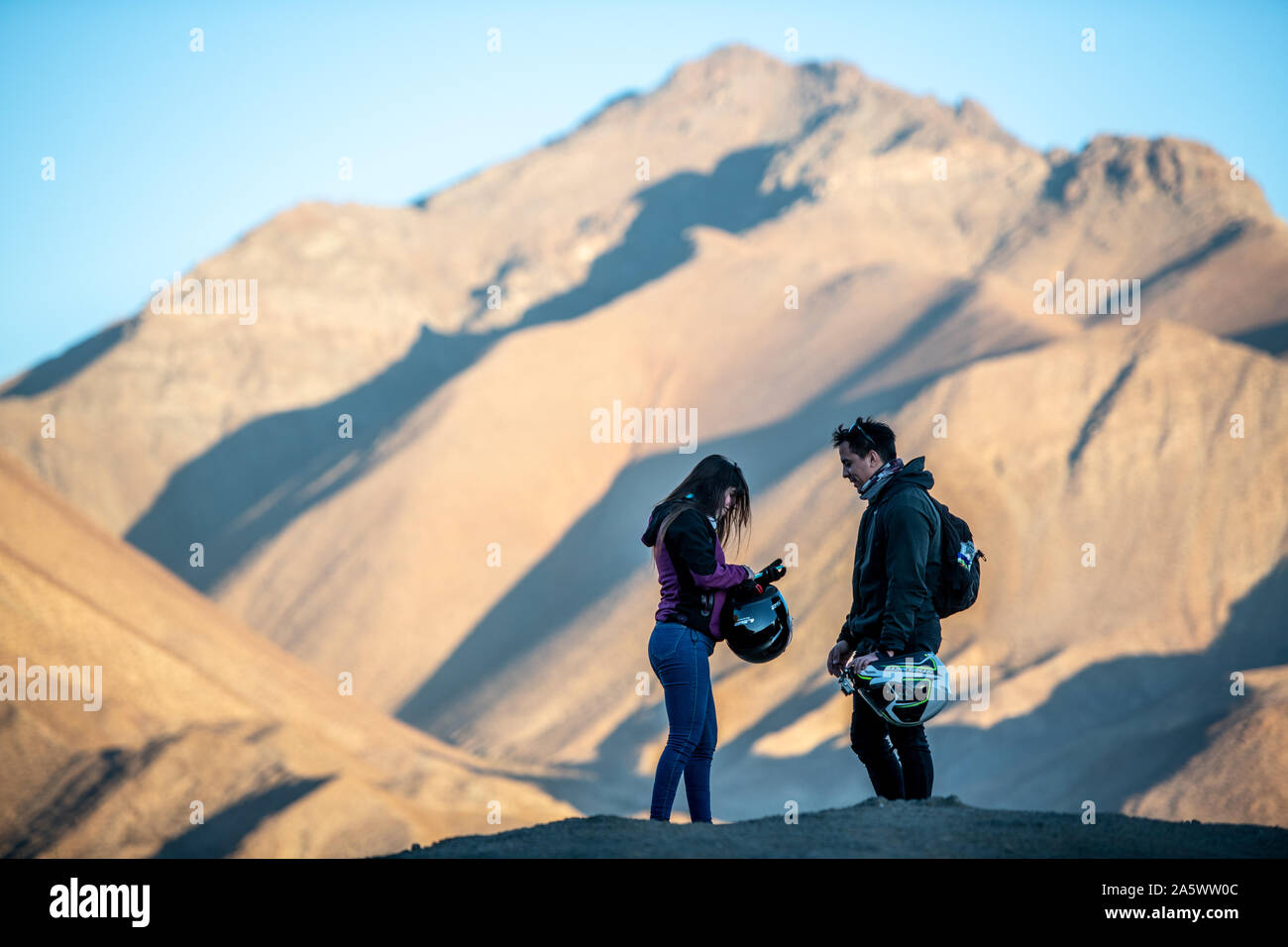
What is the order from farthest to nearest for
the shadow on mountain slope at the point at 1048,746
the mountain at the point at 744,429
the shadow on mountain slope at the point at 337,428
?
the shadow on mountain slope at the point at 337,428 → the mountain at the point at 744,429 → the shadow on mountain slope at the point at 1048,746

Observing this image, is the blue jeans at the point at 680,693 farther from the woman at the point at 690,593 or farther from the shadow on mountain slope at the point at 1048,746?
the shadow on mountain slope at the point at 1048,746

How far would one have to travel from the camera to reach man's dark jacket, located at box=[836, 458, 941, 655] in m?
5.21

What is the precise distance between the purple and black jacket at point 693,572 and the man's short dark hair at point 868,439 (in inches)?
28.6

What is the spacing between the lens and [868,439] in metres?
5.51

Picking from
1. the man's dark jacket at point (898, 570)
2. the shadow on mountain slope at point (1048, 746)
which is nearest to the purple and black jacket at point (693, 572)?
the man's dark jacket at point (898, 570)

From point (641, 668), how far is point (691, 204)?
4645cm

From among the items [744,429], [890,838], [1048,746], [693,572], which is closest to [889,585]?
[693,572]

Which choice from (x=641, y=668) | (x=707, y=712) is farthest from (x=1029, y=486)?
(x=707, y=712)

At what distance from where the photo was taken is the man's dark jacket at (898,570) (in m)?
5.21

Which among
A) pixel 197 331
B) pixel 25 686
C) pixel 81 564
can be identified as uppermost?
pixel 197 331

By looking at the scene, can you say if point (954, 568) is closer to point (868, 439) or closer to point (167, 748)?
point (868, 439)

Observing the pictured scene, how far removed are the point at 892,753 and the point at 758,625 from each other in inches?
33.9

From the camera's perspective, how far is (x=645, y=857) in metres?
4.56
